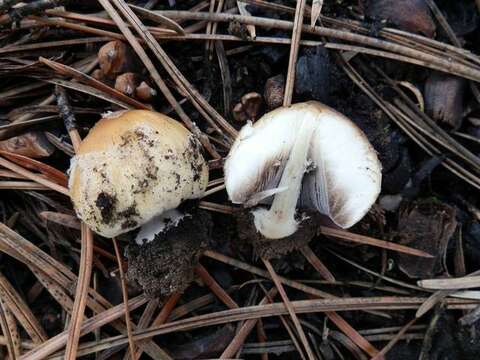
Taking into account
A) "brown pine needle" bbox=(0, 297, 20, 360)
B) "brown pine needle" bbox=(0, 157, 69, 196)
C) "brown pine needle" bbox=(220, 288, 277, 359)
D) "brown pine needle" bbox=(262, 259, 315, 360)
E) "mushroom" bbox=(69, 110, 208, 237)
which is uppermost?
"mushroom" bbox=(69, 110, 208, 237)

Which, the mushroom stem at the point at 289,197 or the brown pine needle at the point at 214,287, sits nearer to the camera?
the mushroom stem at the point at 289,197

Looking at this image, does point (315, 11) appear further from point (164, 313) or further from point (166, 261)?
point (164, 313)

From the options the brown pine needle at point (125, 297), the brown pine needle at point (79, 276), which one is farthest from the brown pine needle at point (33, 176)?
the brown pine needle at point (125, 297)

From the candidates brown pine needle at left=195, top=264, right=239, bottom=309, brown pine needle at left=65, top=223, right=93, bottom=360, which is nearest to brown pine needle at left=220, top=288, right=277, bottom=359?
→ brown pine needle at left=195, top=264, right=239, bottom=309

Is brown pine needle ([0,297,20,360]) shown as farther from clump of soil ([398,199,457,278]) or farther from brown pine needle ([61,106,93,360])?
clump of soil ([398,199,457,278])

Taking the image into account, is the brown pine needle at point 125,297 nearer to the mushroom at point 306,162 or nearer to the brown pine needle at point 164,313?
the brown pine needle at point 164,313

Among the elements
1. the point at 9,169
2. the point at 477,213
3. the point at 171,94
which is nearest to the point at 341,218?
the point at 477,213
